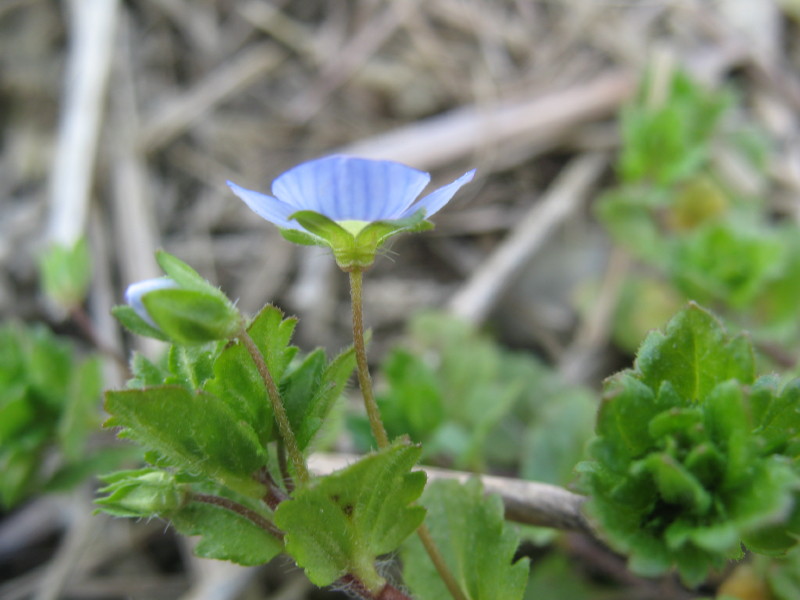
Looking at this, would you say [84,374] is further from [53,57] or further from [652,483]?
[53,57]

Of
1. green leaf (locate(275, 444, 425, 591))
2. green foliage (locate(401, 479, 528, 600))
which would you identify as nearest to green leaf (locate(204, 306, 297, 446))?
green leaf (locate(275, 444, 425, 591))

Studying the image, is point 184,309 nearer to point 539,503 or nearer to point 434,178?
point 539,503

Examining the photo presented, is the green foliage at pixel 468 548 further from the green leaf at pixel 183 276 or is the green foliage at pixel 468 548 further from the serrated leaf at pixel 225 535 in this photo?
the green leaf at pixel 183 276

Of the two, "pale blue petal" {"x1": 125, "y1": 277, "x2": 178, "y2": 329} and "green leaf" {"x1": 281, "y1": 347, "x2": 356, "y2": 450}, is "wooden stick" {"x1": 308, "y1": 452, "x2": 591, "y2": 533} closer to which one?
"green leaf" {"x1": 281, "y1": 347, "x2": 356, "y2": 450}

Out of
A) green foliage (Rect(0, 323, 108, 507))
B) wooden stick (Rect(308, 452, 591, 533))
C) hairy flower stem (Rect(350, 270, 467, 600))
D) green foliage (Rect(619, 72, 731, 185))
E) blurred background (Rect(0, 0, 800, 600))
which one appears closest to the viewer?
hairy flower stem (Rect(350, 270, 467, 600))

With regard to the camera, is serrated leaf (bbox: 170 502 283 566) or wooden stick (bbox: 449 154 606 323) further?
wooden stick (bbox: 449 154 606 323)

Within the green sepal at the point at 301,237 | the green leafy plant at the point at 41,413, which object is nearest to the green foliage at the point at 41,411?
the green leafy plant at the point at 41,413

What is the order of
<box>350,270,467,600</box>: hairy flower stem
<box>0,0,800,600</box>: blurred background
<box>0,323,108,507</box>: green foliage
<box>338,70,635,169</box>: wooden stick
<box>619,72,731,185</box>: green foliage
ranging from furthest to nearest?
<box>338,70,635,169</box>: wooden stick → <box>619,72,731,185</box>: green foliage → <box>0,0,800,600</box>: blurred background → <box>0,323,108,507</box>: green foliage → <box>350,270,467,600</box>: hairy flower stem

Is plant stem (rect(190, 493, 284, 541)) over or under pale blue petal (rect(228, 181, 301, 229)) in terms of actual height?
under

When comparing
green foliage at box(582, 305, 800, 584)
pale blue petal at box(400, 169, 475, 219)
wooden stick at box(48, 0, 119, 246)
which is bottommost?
green foliage at box(582, 305, 800, 584)
